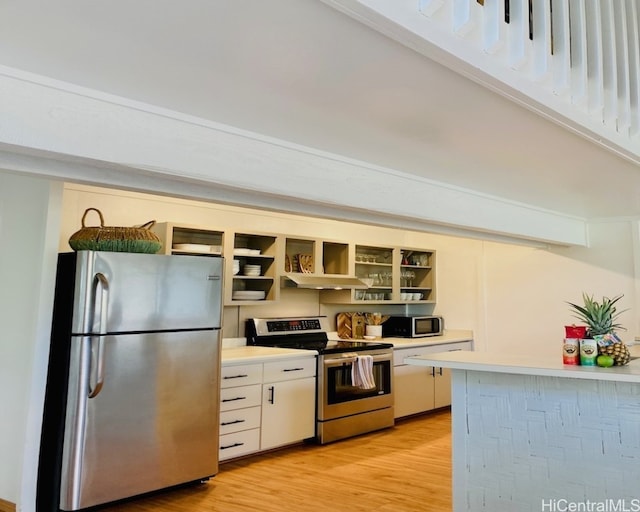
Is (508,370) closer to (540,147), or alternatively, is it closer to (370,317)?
(540,147)

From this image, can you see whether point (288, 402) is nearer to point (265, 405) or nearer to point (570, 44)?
point (265, 405)

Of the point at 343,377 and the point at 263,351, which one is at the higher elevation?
the point at 263,351

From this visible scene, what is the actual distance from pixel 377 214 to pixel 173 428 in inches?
75.5

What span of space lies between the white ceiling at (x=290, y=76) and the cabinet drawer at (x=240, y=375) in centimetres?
197

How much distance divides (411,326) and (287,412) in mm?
2174

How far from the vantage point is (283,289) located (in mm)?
5359

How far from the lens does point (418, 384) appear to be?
566cm

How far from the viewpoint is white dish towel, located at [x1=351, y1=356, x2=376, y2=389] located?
4.80 m

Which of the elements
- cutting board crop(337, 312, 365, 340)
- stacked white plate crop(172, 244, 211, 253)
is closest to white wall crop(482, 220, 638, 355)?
cutting board crop(337, 312, 365, 340)

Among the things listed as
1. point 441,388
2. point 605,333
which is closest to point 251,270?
point 441,388

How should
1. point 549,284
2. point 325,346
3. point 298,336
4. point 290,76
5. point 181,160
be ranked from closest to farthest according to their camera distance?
point 290,76
point 181,160
point 325,346
point 298,336
point 549,284

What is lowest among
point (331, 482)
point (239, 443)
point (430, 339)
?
A: point (331, 482)

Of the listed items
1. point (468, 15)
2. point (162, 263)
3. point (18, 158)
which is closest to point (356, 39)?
point (468, 15)

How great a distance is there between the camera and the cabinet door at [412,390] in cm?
543
